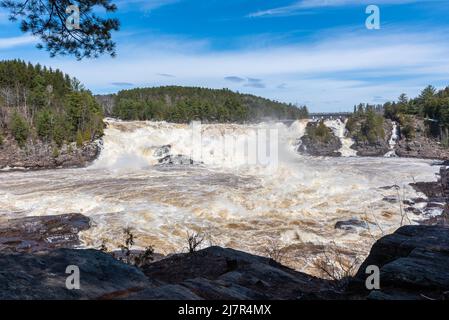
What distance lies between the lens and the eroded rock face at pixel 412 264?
172 inches

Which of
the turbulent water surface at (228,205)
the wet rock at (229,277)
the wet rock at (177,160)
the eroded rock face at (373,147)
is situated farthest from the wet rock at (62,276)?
the eroded rock face at (373,147)

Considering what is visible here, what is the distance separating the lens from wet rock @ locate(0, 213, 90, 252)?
16.2 m

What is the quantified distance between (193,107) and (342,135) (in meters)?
36.1

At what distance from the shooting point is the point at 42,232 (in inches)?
705

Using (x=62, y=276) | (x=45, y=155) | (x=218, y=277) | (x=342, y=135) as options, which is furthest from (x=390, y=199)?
(x=342, y=135)

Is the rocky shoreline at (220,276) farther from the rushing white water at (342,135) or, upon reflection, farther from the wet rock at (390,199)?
the rushing white water at (342,135)

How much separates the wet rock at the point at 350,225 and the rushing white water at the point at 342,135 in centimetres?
4660

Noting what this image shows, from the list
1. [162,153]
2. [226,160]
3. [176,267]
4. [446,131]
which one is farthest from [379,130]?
A: [176,267]

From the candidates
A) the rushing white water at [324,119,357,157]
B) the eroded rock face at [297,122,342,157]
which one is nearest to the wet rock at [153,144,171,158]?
the eroded rock face at [297,122,342,157]

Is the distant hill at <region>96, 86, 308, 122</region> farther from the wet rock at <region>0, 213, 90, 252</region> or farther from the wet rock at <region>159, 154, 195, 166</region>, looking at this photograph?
the wet rock at <region>0, 213, 90, 252</region>

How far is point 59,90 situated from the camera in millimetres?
91875

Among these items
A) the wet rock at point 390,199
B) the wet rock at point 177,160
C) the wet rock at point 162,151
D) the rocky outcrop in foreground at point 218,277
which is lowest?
the wet rock at point 390,199

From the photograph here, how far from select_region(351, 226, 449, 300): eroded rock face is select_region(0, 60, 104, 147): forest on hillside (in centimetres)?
5309

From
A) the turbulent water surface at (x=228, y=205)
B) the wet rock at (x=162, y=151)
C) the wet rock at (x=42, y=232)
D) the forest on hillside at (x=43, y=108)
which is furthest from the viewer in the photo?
the forest on hillside at (x=43, y=108)
